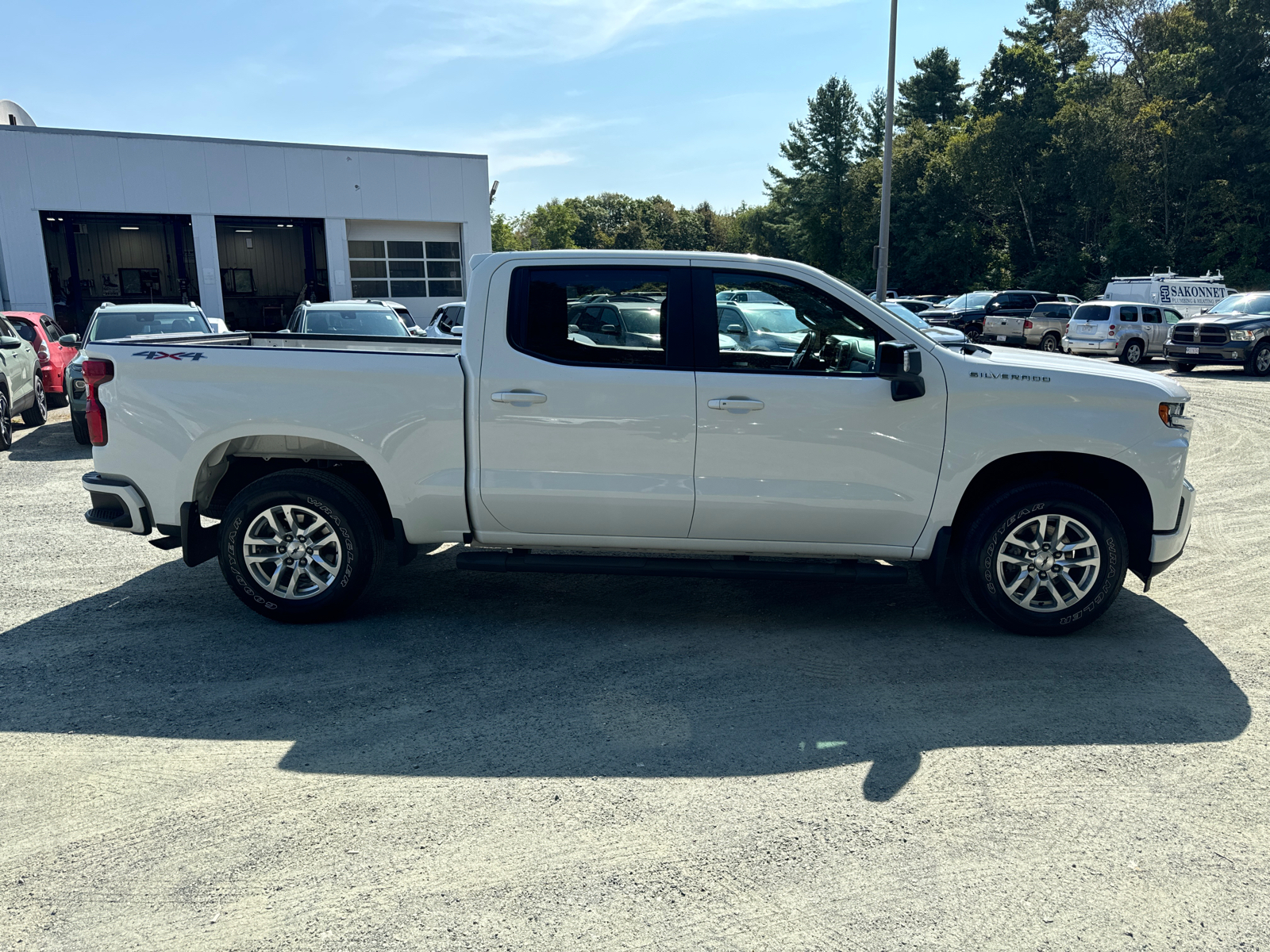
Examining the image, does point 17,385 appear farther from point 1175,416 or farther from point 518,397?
point 1175,416

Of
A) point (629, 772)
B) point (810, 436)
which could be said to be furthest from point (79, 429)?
point (629, 772)

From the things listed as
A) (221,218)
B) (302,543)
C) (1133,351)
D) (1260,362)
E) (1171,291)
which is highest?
(221,218)

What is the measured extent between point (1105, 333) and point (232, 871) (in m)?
25.5

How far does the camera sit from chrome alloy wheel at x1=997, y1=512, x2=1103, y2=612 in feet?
17.0

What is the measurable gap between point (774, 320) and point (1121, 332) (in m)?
22.5

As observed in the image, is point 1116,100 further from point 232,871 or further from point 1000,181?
point 232,871

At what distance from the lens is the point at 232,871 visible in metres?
3.15

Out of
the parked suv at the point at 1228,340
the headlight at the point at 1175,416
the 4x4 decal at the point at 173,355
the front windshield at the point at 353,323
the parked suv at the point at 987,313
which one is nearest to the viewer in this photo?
the headlight at the point at 1175,416

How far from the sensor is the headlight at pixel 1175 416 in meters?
5.13

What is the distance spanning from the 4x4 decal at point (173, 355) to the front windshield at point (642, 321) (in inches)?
91.3

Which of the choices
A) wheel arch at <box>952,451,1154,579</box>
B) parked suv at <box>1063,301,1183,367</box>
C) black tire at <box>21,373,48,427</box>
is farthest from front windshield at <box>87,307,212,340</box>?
parked suv at <box>1063,301,1183,367</box>

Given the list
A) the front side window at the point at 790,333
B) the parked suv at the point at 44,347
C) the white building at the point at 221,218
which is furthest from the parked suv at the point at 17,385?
the white building at the point at 221,218

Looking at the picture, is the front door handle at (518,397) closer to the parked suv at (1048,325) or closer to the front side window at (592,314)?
the front side window at (592,314)

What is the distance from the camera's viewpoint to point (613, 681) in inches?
185
